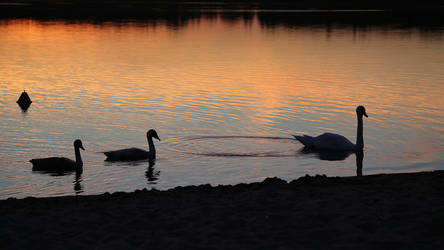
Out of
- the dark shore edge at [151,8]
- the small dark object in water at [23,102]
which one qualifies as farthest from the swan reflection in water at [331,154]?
the dark shore edge at [151,8]

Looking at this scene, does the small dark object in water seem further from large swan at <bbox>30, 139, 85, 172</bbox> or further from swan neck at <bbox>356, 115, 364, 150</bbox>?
swan neck at <bbox>356, 115, 364, 150</bbox>

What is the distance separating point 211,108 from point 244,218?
45.0 feet

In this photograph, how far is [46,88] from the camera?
28.0m

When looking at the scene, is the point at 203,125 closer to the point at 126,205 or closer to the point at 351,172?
the point at 351,172

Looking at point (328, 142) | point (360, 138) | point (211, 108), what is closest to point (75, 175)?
point (328, 142)

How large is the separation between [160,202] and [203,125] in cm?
977

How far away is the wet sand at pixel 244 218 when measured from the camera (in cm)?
849

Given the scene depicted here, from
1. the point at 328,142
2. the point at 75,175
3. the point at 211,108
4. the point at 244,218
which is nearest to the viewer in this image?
the point at 244,218

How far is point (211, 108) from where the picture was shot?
75.5 ft

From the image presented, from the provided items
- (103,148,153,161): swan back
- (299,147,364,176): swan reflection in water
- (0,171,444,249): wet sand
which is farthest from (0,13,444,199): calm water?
(0,171,444,249): wet sand

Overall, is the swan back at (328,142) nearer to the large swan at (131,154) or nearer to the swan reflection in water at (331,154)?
the swan reflection in water at (331,154)

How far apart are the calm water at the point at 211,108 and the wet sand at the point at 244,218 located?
2.91 metres

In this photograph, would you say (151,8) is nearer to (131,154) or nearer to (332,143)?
(332,143)

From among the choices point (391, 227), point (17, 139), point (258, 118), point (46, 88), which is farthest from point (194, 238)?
point (46, 88)
